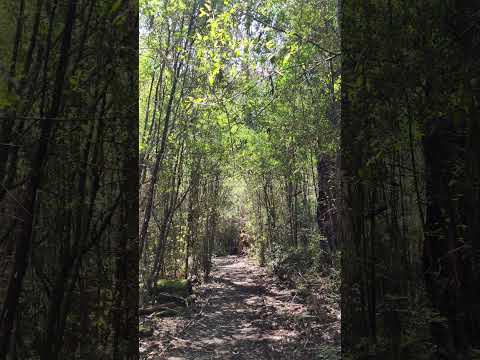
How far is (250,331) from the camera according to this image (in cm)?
654

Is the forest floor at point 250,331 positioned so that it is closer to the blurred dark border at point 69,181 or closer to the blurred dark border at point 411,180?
the blurred dark border at point 411,180

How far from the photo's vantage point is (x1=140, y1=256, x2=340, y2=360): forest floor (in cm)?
528

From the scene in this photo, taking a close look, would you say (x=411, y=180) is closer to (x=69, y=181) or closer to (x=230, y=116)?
(x=69, y=181)

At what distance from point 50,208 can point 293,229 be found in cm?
1090

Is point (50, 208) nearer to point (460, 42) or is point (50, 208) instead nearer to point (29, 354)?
point (29, 354)

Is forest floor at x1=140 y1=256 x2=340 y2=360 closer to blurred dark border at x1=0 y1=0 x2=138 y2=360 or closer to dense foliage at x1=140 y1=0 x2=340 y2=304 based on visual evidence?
dense foliage at x1=140 y1=0 x2=340 y2=304

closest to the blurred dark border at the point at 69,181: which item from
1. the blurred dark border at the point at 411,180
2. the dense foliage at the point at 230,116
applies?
the blurred dark border at the point at 411,180

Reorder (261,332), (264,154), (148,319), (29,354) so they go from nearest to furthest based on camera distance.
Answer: (29,354) → (261,332) → (148,319) → (264,154)

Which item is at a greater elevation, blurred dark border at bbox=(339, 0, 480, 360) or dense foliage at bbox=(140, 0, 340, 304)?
A: dense foliage at bbox=(140, 0, 340, 304)

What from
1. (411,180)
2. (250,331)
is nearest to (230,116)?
(250,331)

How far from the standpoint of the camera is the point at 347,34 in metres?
1.62

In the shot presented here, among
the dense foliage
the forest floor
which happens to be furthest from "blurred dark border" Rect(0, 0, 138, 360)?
the forest floor

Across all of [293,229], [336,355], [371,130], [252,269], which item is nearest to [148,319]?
[336,355]

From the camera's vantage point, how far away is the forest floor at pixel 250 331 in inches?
208
